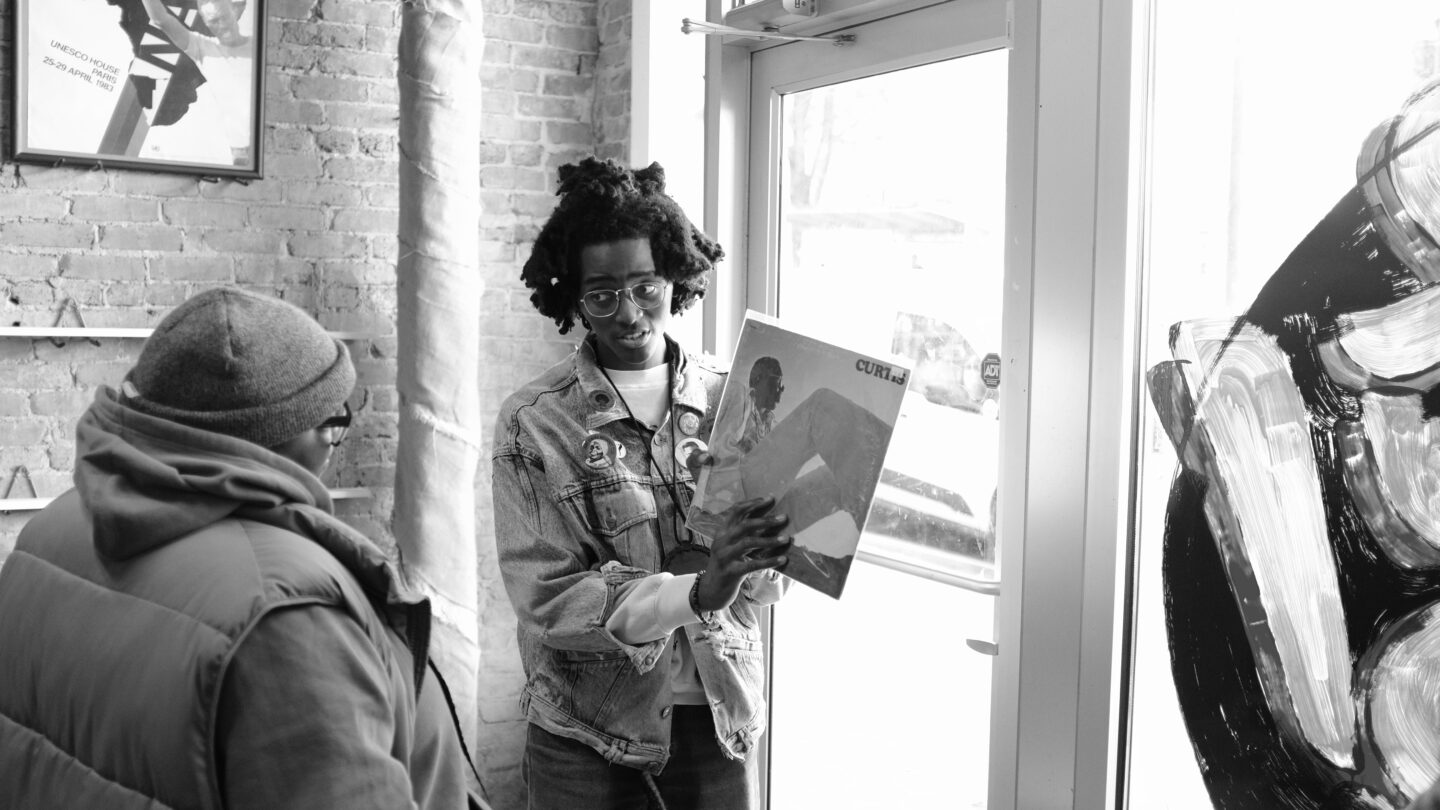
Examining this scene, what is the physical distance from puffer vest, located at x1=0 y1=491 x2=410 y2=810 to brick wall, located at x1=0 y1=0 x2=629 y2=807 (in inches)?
93.2

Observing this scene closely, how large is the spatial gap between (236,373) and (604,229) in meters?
0.97

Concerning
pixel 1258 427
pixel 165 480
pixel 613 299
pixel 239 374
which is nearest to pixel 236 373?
Answer: pixel 239 374

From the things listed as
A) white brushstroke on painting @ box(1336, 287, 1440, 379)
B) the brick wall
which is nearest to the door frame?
white brushstroke on painting @ box(1336, 287, 1440, 379)

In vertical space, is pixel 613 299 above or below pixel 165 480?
above

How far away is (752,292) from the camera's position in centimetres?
342

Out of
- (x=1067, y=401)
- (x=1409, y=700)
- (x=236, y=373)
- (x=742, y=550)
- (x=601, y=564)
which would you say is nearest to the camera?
(x=236, y=373)

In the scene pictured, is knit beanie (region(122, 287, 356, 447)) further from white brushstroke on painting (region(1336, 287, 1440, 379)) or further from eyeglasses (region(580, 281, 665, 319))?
white brushstroke on painting (region(1336, 287, 1440, 379))

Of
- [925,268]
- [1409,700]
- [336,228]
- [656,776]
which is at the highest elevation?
[336,228]

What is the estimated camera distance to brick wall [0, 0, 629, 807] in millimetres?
3367

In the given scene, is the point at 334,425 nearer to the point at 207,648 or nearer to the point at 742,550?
the point at 207,648

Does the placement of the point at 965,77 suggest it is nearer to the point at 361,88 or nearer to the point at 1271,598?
the point at 1271,598

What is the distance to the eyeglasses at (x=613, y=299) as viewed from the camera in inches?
81.4

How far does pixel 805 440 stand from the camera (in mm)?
1808

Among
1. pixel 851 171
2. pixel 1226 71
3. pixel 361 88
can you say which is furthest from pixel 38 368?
pixel 1226 71
